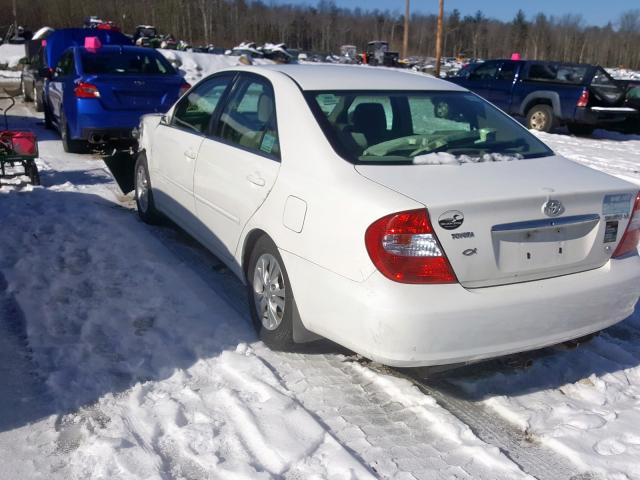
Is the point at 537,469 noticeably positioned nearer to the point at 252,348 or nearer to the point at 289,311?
the point at 289,311

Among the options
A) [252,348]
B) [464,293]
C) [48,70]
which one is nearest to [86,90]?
[48,70]

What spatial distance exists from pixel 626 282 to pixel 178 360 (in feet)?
8.02

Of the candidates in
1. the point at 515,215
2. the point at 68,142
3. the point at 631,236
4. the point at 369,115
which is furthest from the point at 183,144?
the point at 68,142

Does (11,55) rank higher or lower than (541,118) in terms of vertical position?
higher

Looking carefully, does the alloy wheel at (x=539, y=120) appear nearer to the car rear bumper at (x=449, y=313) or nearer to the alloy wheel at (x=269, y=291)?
the car rear bumper at (x=449, y=313)

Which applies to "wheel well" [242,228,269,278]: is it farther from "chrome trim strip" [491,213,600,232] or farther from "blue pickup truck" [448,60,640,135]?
"blue pickup truck" [448,60,640,135]

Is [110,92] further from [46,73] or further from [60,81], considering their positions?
[46,73]

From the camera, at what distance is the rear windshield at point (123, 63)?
9555 mm

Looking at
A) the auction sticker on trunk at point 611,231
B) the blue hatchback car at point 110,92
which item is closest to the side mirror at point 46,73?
the blue hatchback car at point 110,92

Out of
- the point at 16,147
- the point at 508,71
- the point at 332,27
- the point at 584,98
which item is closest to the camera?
the point at 16,147

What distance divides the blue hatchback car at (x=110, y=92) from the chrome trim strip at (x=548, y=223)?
7.03m

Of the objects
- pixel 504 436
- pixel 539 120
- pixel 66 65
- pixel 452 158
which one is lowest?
pixel 504 436

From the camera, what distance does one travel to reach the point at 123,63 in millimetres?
9797

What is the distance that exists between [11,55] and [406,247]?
32.5 m
